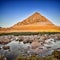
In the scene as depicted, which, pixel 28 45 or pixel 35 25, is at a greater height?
pixel 35 25

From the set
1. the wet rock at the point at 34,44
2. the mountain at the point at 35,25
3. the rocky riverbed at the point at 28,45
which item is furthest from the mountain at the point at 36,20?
the wet rock at the point at 34,44

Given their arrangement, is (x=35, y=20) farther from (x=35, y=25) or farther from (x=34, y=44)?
(x=34, y=44)

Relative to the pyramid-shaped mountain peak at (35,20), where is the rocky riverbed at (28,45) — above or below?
below

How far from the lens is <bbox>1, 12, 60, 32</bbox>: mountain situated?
9.70 feet

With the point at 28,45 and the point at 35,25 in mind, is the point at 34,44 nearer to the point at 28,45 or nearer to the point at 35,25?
the point at 28,45

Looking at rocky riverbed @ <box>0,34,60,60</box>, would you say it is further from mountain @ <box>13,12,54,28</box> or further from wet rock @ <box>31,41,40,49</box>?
mountain @ <box>13,12,54,28</box>

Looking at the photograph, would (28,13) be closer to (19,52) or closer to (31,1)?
(31,1)

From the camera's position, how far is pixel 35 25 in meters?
2.98

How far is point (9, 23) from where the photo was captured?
2.99m

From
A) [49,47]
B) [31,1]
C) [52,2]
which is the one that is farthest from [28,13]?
[49,47]

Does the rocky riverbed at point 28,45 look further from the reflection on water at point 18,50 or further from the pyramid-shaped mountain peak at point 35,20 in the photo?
the pyramid-shaped mountain peak at point 35,20

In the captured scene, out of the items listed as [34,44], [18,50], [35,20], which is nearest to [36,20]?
[35,20]

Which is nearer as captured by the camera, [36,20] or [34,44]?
[34,44]

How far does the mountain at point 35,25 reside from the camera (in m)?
2.96
